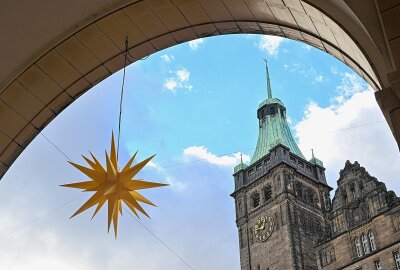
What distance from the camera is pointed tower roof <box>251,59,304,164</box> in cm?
5509

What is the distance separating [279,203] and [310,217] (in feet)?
11.6

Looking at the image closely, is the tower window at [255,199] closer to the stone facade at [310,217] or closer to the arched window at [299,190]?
the stone facade at [310,217]

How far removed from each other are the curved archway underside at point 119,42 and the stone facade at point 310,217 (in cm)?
2889

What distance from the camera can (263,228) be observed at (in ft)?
162

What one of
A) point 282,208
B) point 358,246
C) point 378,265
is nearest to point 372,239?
point 358,246

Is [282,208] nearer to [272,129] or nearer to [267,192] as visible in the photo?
[267,192]

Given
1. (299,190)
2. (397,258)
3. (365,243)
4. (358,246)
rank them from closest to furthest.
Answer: (397,258) → (365,243) → (358,246) → (299,190)

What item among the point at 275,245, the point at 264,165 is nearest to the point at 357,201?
the point at 275,245

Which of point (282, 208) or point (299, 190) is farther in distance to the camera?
point (299, 190)

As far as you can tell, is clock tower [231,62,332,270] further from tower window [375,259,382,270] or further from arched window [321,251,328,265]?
tower window [375,259,382,270]

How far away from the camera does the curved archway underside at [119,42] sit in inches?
151

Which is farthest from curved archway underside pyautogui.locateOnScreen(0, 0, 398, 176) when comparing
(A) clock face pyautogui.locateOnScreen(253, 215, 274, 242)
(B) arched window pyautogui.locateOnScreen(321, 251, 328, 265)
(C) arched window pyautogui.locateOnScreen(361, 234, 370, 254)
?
(A) clock face pyautogui.locateOnScreen(253, 215, 274, 242)

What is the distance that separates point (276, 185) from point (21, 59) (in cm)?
4801

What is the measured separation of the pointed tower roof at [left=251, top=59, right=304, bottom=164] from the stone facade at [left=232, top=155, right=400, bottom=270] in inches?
51.5
